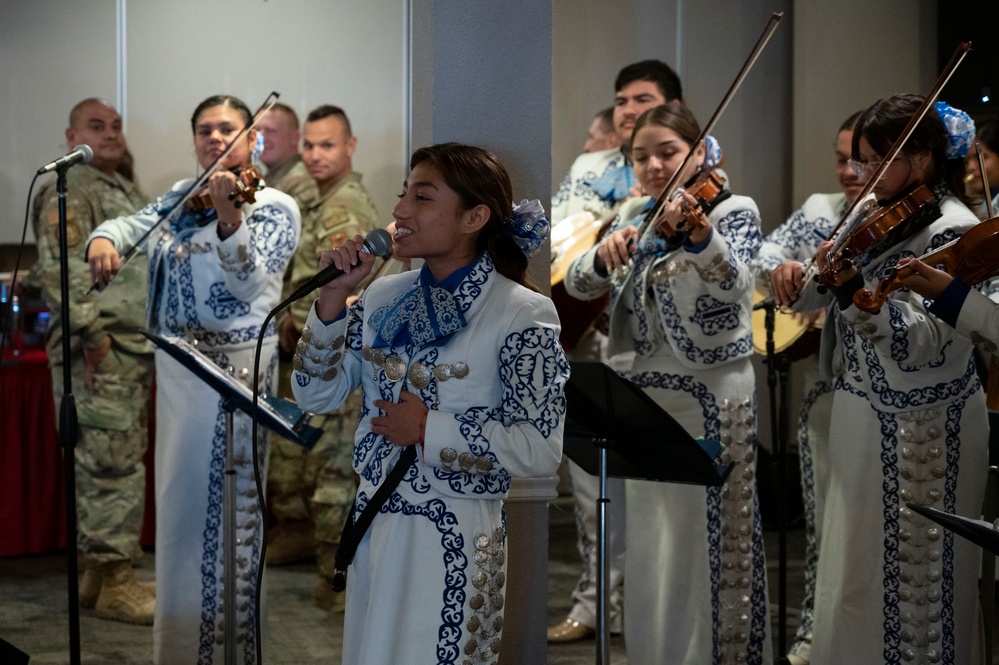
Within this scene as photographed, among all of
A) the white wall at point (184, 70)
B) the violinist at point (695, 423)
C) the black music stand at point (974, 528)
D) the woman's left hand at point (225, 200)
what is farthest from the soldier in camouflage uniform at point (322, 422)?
the black music stand at point (974, 528)

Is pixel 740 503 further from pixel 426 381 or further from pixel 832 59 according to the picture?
pixel 832 59

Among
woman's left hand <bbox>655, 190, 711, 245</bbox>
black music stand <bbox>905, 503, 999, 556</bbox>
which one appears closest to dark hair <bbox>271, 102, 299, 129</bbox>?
woman's left hand <bbox>655, 190, 711, 245</bbox>

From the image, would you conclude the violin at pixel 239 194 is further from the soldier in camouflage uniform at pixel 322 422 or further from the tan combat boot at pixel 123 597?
the tan combat boot at pixel 123 597

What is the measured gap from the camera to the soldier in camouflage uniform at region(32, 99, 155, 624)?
4.57 meters

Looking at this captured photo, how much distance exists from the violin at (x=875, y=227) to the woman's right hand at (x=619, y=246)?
60 centimetres

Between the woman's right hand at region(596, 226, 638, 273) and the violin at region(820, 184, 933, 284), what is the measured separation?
60 centimetres

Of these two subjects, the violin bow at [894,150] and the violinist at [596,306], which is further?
the violinist at [596,306]

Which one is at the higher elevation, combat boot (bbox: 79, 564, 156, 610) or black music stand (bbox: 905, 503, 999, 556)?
black music stand (bbox: 905, 503, 999, 556)

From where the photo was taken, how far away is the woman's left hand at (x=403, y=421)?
6.97ft

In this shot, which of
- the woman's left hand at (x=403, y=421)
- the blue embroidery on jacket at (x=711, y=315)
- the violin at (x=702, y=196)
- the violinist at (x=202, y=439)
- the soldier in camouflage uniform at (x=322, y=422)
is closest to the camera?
the woman's left hand at (x=403, y=421)

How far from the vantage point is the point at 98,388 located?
476 centimetres

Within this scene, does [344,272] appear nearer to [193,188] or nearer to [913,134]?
[913,134]

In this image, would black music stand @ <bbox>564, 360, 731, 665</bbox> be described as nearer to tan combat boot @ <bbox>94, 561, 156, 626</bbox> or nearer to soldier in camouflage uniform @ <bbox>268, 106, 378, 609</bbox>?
soldier in camouflage uniform @ <bbox>268, 106, 378, 609</bbox>

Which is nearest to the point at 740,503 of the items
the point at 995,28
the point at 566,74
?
the point at 995,28
